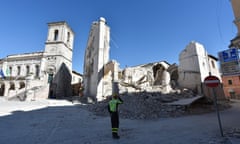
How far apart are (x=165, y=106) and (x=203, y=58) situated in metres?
12.2

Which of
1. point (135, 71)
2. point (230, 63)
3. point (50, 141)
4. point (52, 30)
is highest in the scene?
point (52, 30)

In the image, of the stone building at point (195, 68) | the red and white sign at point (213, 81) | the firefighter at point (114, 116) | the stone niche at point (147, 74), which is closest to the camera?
the firefighter at point (114, 116)

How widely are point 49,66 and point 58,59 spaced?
2.50 metres

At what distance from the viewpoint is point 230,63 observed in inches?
206

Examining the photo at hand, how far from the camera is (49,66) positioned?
87.5 ft

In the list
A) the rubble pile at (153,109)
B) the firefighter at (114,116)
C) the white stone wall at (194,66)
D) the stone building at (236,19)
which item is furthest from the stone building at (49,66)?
the stone building at (236,19)

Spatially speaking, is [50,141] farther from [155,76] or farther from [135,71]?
[155,76]

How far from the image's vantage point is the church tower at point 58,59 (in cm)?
2583

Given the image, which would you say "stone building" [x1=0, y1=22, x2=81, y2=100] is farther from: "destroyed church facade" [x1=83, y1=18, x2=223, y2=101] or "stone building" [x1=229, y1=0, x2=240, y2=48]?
"stone building" [x1=229, y1=0, x2=240, y2=48]

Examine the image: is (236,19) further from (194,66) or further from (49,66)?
(49,66)

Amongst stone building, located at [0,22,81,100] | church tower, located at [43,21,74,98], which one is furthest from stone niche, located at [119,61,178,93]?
stone building, located at [0,22,81,100]

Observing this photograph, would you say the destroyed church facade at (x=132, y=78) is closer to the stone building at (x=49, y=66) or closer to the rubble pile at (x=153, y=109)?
the rubble pile at (x=153, y=109)

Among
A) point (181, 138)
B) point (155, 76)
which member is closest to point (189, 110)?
point (181, 138)

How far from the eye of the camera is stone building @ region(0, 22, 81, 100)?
25281 mm
